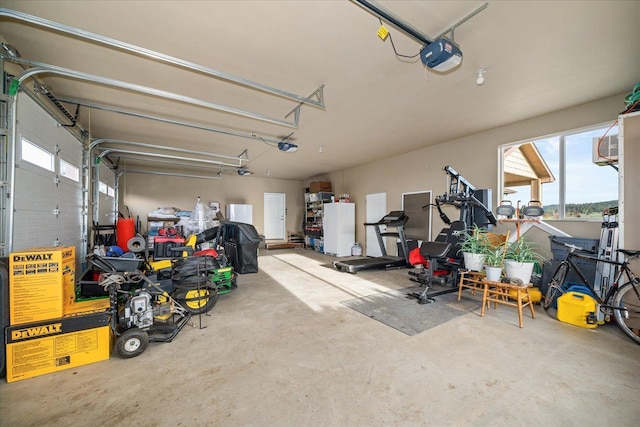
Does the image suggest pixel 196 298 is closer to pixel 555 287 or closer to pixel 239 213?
pixel 555 287

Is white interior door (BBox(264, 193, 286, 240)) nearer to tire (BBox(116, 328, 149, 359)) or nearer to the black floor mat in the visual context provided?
the black floor mat

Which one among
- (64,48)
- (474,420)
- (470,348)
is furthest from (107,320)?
(470,348)

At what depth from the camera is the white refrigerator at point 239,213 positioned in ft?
27.9

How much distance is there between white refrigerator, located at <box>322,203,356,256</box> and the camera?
24.2ft

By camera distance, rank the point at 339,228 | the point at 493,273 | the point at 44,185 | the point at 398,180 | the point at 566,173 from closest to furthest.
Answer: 1. the point at 44,185
2. the point at 493,273
3. the point at 566,173
4. the point at 398,180
5. the point at 339,228

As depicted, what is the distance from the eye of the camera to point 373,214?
23.4 feet

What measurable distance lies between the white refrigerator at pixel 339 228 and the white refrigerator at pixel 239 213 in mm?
2879

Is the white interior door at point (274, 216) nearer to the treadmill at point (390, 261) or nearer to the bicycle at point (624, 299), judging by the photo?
the treadmill at point (390, 261)

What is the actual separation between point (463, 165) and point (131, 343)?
5704mm

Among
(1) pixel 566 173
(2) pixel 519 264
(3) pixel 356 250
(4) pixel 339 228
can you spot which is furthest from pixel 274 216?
(1) pixel 566 173

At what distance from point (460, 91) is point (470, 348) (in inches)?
116

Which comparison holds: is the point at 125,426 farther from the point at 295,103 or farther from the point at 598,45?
the point at 598,45

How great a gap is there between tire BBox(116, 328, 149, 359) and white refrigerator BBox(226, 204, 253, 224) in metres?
6.56

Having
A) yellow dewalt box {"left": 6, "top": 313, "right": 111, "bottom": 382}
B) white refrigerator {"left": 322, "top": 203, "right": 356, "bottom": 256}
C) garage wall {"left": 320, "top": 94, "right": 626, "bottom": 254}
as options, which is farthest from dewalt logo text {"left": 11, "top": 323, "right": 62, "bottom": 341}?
white refrigerator {"left": 322, "top": 203, "right": 356, "bottom": 256}
